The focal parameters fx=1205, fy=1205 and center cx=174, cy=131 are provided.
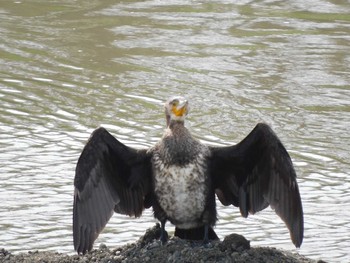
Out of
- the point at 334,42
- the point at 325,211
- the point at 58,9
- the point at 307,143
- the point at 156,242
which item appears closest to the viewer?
the point at 156,242

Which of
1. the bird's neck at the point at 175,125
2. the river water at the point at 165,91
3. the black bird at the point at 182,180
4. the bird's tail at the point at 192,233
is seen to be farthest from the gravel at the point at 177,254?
the river water at the point at 165,91

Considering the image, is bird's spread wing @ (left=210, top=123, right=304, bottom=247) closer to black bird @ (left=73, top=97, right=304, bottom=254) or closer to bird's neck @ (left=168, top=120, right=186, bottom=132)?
black bird @ (left=73, top=97, right=304, bottom=254)

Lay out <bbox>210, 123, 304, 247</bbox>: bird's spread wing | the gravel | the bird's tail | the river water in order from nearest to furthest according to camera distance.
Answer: the gravel → <bbox>210, 123, 304, 247</bbox>: bird's spread wing → the bird's tail → the river water

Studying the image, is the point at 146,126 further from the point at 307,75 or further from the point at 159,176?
the point at 159,176

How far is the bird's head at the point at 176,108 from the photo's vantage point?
7.88m

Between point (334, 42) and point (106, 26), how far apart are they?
2.84 meters

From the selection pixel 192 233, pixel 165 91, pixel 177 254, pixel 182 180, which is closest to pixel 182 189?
pixel 182 180

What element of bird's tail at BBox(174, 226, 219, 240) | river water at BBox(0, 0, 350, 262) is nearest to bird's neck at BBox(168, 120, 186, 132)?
bird's tail at BBox(174, 226, 219, 240)

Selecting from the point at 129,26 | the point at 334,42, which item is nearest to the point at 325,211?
the point at 334,42

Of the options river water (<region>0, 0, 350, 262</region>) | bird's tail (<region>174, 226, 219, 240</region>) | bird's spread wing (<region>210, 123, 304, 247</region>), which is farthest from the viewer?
river water (<region>0, 0, 350, 262</region>)

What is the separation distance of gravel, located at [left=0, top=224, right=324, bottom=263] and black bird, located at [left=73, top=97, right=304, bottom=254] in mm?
106

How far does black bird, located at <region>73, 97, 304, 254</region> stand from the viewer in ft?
25.1

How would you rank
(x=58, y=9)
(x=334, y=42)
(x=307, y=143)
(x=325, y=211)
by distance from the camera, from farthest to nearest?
(x=58, y=9)
(x=334, y=42)
(x=307, y=143)
(x=325, y=211)

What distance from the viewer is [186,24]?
1496cm
